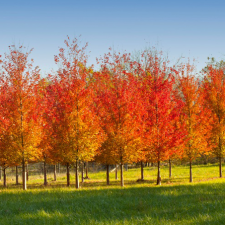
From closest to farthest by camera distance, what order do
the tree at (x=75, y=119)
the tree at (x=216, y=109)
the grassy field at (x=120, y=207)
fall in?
the grassy field at (x=120, y=207) < the tree at (x=75, y=119) < the tree at (x=216, y=109)

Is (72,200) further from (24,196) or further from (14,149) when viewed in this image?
(14,149)

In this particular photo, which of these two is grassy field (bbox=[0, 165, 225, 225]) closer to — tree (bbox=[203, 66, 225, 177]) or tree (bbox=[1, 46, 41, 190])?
tree (bbox=[1, 46, 41, 190])

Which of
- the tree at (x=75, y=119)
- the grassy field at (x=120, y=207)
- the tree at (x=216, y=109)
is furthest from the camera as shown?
the tree at (x=216, y=109)

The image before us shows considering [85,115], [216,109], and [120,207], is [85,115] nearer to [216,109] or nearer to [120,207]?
[120,207]

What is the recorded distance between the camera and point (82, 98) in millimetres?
19156

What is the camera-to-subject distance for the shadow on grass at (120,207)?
8.67 m

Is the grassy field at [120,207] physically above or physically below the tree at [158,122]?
below

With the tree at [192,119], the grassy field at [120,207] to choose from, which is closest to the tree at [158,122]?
the tree at [192,119]

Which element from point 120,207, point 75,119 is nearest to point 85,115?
point 75,119

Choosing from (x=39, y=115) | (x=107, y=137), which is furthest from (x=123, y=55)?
(x=39, y=115)

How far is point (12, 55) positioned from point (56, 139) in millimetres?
6540

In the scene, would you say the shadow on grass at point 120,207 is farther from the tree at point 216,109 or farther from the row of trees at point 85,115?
the tree at point 216,109

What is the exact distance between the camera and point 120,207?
10406 mm

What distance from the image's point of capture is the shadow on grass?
8672mm
